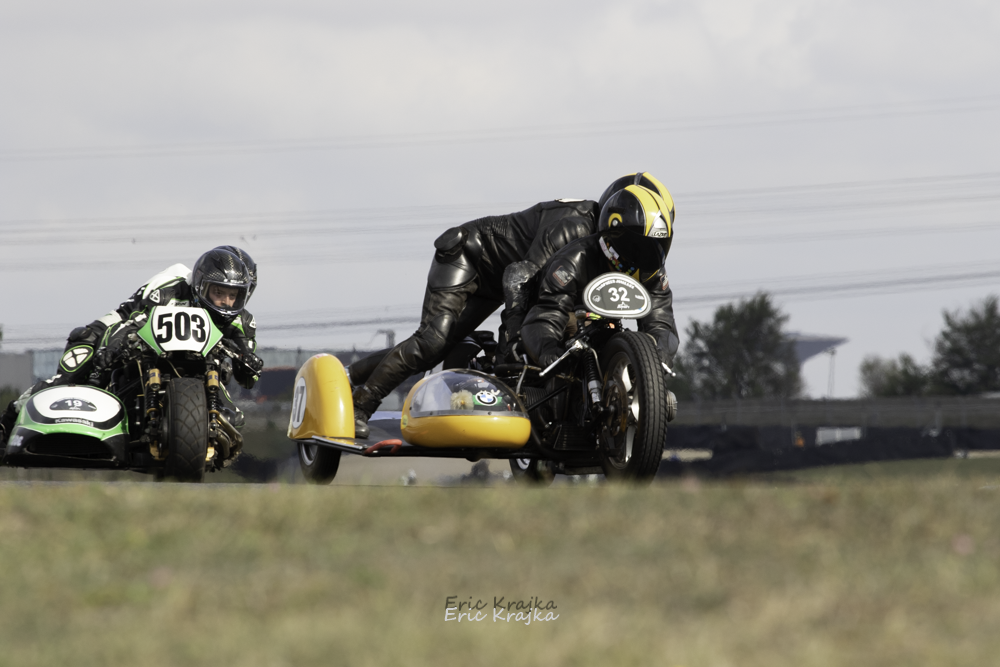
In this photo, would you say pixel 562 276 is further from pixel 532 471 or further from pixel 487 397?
pixel 532 471

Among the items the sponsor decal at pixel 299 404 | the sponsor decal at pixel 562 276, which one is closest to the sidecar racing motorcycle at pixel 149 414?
the sponsor decal at pixel 299 404

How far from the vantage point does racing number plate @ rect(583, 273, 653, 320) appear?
827 centimetres

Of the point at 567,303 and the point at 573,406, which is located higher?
the point at 567,303

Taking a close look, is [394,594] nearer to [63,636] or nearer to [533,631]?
[533,631]

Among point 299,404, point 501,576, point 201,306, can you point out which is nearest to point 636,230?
point 299,404

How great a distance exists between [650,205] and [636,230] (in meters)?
0.20

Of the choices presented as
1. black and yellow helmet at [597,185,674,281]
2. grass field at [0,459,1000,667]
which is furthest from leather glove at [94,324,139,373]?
grass field at [0,459,1000,667]

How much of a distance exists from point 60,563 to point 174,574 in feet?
1.51

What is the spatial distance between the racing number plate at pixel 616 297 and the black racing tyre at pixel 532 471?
5.85 feet

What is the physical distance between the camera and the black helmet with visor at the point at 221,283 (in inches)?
418

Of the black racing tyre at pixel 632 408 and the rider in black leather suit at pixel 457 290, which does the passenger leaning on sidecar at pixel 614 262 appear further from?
the rider in black leather suit at pixel 457 290

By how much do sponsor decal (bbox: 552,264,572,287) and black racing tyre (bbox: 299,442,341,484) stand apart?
89.2 inches

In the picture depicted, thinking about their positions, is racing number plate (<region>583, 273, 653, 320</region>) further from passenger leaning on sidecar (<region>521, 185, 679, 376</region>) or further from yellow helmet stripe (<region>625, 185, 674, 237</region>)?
yellow helmet stripe (<region>625, 185, 674, 237</region>)

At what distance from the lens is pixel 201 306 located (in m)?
10.8
